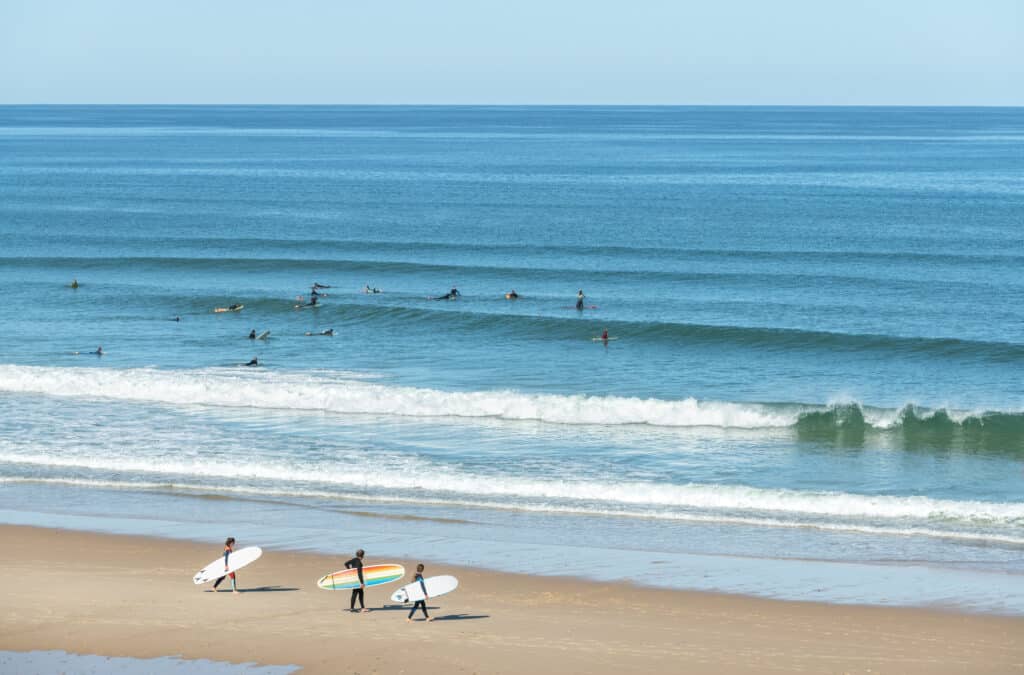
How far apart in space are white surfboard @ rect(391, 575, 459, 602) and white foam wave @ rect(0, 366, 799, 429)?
14.2 meters

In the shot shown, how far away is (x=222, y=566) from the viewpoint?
786 inches

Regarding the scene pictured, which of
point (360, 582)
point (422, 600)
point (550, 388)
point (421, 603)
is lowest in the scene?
point (421, 603)

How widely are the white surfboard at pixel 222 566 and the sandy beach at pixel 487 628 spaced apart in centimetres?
30

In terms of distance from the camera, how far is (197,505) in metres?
25.7

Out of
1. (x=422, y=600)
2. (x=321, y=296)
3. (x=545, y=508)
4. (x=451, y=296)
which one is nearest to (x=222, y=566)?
(x=422, y=600)

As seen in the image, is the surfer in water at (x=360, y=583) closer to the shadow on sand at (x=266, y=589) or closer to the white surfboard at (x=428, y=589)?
the white surfboard at (x=428, y=589)

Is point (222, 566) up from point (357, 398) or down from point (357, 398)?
down

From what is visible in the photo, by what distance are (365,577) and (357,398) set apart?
1564 centimetres

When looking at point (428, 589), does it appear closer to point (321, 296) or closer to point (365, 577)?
point (365, 577)

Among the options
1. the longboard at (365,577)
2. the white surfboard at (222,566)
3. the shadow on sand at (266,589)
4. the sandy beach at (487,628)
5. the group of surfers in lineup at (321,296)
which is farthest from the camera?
the group of surfers in lineup at (321,296)

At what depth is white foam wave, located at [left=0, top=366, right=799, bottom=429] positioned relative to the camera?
33.2 metres

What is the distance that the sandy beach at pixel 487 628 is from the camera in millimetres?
16984

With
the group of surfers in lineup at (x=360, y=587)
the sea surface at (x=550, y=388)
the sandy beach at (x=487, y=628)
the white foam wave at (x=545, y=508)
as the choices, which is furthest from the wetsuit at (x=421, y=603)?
the white foam wave at (x=545, y=508)

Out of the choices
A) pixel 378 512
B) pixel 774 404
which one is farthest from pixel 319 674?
pixel 774 404
